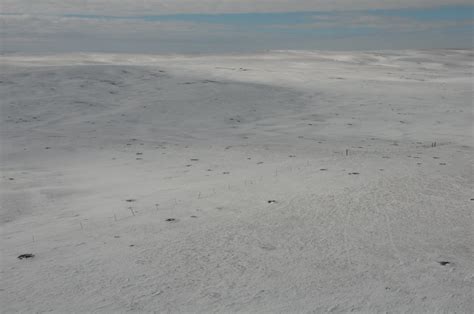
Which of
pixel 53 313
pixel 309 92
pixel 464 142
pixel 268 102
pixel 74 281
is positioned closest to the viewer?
pixel 53 313

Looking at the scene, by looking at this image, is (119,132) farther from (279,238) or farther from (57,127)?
(279,238)

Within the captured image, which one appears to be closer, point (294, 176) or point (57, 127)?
point (294, 176)

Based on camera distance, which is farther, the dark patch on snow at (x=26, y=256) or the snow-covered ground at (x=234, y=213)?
the dark patch on snow at (x=26, y=256)

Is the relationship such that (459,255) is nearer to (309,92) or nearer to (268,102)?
(268,102)

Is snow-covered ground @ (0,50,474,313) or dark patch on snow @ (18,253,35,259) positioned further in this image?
dark patch on snow @ (18,253,35,259)

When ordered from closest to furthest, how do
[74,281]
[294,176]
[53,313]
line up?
[53,313], [74,281], [294,176]

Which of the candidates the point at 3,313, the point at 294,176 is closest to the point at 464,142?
the point at 294,176

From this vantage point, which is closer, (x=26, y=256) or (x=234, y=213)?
(x=26, y=256)
